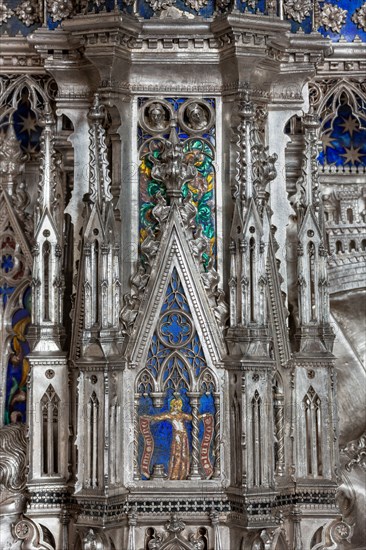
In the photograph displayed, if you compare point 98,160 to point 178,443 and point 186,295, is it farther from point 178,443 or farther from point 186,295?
point 178,443

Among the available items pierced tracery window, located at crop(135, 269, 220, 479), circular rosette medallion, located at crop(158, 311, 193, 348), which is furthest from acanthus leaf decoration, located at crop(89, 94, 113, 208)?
circular rosette medallion, located at crop(158, 311, 193, 348)

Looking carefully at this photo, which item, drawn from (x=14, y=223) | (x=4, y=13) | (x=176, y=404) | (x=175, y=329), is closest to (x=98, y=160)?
(x=14, y=223)

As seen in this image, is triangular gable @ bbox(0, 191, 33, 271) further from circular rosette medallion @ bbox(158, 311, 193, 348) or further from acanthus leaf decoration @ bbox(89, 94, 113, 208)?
circular rosette medallion @ bbox(158, 311, 193, 348)

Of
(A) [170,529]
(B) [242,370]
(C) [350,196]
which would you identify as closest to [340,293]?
A: (C) [350,196]

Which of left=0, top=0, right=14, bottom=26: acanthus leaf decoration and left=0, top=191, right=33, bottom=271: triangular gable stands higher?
left=0, top=0, right=14, bottom=26: acanthus leaf decoration

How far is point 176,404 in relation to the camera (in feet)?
36.3

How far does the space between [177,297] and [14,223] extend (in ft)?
6.06

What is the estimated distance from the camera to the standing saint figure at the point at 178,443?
11.0m

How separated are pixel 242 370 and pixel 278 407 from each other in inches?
24.9

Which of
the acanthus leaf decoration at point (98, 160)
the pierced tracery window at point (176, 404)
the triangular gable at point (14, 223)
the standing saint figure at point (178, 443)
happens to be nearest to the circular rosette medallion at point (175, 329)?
the pierced tracery window at point (176, 404)

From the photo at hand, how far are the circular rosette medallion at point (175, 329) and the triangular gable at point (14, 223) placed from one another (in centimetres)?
156

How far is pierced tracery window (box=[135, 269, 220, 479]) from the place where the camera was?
11.0m

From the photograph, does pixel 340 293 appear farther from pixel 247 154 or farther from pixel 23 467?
pixel 23 467

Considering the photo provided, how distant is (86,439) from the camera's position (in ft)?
35.8
